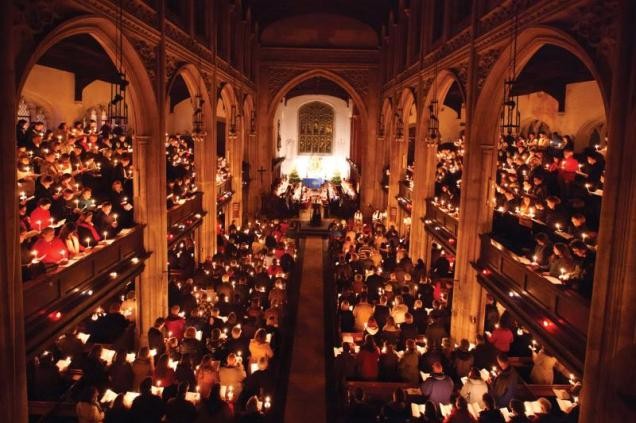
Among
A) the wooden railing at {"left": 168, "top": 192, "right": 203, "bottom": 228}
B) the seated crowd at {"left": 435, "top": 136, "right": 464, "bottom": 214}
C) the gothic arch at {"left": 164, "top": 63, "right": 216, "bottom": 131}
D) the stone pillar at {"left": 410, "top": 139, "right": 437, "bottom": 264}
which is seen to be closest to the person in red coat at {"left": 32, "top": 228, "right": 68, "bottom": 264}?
the wooden railing at {"left": 168, "top": 192, "right": 203, "bottom": 228}

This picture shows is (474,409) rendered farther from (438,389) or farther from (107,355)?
(107,355)

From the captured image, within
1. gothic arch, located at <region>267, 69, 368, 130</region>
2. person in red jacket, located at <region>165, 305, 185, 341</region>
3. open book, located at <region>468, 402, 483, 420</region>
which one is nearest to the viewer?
open book, located at <region>468, 402, 483, 420</region>

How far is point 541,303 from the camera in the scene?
7883 mm

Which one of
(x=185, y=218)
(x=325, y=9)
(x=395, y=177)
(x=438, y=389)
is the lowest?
(x=438, y=389)

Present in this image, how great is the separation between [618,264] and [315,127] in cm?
3310

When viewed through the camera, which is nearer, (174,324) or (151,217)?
(174,324)

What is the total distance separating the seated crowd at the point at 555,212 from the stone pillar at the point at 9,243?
713cm

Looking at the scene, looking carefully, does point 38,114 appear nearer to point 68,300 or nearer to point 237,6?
point 237,6

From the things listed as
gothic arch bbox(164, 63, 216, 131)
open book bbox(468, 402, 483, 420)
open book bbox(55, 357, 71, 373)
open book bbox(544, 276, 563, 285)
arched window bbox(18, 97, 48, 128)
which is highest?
gothic arch bbox(164, 63, 216, 131)

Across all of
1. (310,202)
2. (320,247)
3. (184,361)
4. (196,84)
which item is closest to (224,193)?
(320,247)

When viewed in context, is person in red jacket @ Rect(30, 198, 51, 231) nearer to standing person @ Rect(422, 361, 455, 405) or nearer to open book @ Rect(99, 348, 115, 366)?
open book @ Rect(99, 348, 115, 366)

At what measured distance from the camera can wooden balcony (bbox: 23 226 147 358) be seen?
680 centimetres

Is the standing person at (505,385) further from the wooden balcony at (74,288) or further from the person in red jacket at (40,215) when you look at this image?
the person in red jacket at (40,215)

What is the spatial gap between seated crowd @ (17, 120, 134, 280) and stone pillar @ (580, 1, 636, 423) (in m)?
7.29
